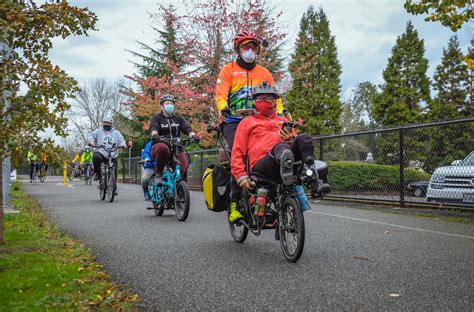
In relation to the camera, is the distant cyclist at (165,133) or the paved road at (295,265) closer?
the paved road at (295,265)

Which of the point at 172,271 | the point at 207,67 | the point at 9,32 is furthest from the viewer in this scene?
the point at 207,67

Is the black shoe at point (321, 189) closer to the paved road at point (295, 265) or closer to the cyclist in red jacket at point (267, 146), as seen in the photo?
the cyclist in red jacket at point (267, 146)

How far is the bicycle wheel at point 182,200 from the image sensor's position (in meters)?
7.74

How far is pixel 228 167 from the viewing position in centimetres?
562

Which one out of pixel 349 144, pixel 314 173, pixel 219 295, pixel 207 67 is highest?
pixel 207 67

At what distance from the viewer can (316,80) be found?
36.7m

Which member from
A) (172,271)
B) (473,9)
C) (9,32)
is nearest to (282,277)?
(172,271)

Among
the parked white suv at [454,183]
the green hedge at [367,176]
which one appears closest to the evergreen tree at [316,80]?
the green hedge at [367,176]

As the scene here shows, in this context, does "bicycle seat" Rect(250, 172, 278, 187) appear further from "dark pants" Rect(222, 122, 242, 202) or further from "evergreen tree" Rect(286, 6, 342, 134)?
"evergreen tree" Rect(286, 6, 342, 134)

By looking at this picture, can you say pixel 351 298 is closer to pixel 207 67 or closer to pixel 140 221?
pixel 140 221

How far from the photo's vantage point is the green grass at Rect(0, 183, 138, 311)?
320 cm

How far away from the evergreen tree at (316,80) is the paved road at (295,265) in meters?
27.9

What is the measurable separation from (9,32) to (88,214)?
5.46 metres

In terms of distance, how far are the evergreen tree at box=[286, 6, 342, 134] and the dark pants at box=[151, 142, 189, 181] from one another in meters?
26.7
